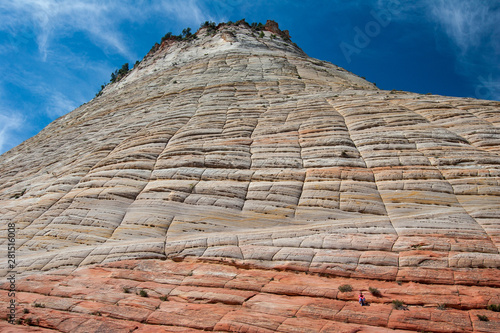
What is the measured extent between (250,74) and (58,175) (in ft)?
62.3

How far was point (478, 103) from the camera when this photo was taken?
20.4m

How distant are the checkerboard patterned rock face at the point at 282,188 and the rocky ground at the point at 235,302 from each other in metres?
0.62

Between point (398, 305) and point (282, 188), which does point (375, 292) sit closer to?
point (398, 305)

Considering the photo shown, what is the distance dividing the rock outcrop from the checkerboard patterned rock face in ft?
0.22

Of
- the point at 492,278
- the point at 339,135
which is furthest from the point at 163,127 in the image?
the point at 492,278

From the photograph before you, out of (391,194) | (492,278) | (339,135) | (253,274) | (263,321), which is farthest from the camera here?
(339,135)

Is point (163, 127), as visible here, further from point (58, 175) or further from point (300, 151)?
point (300, 151)

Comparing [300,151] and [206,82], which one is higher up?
[206,82]

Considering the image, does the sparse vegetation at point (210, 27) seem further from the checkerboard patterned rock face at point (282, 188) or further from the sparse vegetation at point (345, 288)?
the sparse vegetation at point (345, 288)

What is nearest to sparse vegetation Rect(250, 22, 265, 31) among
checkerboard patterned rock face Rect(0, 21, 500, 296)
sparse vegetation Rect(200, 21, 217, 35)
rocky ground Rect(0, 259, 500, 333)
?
sparse vegetation Rect(200, 21, 217, 35)

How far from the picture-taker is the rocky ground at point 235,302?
7629 millimetres

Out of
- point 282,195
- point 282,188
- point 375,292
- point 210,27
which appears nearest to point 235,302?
point 375,292

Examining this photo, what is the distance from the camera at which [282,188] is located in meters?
14.2

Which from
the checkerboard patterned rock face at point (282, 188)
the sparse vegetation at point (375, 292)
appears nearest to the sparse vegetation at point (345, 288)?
the sparse vegetation at point (375, 292)
